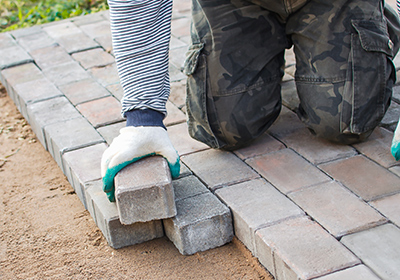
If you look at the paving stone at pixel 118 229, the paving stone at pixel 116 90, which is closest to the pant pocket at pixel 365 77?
the paving stone at pixel 118 229

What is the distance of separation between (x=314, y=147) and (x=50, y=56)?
2184 millimetres

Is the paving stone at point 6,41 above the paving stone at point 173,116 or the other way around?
above

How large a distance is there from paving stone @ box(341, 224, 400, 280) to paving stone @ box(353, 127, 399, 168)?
45 centimetres

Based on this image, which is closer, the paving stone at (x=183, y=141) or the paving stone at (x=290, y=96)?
the paving stone at (x=183, y=141)

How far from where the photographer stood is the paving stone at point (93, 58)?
11.6 ft

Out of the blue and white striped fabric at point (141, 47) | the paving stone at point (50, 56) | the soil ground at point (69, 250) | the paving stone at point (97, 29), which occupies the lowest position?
the soil ground at point (69, 250)

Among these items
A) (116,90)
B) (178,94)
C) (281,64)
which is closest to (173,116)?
(178,94)

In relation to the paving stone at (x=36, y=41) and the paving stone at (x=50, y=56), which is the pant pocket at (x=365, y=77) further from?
the paving stone at (x=36, y=41)

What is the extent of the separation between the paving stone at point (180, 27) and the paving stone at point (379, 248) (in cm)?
247

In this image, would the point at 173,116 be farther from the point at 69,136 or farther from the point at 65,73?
the point at 65,73

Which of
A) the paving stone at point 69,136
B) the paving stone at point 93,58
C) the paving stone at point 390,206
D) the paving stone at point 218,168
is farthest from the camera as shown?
the paving stone at point 93,58

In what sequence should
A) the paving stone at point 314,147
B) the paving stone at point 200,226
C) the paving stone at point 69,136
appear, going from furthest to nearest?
the paving stone at point 69,136 → the paving stone at point 314,147 → the paving stone at point 200,226

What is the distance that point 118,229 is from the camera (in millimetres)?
2051

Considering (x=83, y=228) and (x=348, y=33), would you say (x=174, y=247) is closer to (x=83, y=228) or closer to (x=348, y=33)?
(x=83, y=228)
